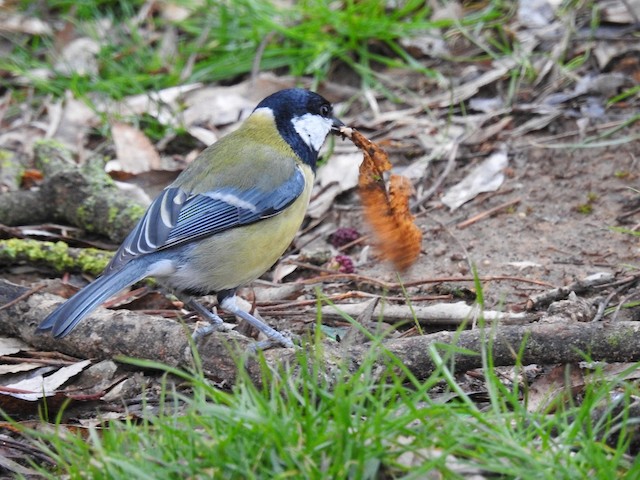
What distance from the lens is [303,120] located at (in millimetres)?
4746

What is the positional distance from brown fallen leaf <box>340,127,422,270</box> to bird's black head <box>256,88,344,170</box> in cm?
33

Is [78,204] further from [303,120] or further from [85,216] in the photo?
[303,120]

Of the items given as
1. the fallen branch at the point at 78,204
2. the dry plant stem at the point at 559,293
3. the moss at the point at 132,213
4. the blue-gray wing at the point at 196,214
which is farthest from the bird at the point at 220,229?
the dry plant stem at the point at 559,293

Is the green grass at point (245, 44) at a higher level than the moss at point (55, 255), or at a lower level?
higher

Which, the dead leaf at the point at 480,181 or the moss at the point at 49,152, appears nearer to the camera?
the dead leaf at the point at 480,181

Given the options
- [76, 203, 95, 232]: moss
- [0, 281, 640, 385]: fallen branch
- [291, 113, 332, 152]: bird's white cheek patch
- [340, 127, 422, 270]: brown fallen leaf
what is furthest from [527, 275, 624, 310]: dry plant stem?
[76, 203, 95, 232]: moss

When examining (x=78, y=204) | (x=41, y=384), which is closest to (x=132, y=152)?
(x=78, y=204)

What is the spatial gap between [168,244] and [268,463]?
165 centimetres

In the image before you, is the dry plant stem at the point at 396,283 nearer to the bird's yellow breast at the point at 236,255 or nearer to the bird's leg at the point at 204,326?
the bird's yellow breast at the point at 236,255

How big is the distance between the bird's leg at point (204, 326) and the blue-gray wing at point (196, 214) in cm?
33

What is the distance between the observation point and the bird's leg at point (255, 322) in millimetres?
3705

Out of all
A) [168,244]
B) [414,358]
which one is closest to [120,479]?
[414,358]

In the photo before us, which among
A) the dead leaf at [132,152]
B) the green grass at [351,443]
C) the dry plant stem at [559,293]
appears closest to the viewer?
the green grass at [351,443]

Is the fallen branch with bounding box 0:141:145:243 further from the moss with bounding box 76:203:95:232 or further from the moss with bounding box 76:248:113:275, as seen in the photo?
the moss with bounding box 76:248:113:275
